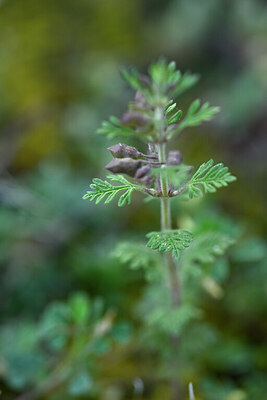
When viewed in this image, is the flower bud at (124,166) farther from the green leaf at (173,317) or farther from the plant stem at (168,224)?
the green leaf at (173,317)

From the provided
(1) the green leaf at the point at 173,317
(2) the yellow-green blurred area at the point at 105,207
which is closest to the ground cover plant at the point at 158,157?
(1) the green leaf at the point at 173,317

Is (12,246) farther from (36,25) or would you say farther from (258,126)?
(36,25)

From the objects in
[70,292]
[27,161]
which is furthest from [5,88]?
[70,292]

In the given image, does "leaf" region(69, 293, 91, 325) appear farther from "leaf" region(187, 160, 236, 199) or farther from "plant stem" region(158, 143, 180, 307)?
"leaf" region(187, 160, 236, 199)

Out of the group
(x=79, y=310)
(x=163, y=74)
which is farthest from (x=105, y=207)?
(x=163, y=74)

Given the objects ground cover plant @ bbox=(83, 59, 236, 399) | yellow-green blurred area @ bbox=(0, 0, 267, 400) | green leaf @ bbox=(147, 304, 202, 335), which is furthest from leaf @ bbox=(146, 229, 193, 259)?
yellow-green blurred area @ bbox=(0, 0, 267, 400)

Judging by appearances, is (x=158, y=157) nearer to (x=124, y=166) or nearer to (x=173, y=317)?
(x=124, y=166)

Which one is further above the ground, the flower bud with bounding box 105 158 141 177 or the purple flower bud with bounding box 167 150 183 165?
the purple flower bud with bounding box 167 150 183 165
